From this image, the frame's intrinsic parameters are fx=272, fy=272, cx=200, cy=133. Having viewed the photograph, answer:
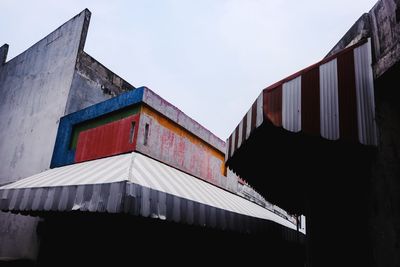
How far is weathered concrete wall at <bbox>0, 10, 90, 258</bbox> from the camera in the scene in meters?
7.44

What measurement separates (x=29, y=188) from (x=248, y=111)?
405 centimetres

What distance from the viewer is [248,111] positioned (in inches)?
137

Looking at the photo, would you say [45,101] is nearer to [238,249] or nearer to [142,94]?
[142,94]

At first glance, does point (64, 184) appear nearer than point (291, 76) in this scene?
No

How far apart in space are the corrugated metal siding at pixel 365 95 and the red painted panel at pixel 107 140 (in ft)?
14.4

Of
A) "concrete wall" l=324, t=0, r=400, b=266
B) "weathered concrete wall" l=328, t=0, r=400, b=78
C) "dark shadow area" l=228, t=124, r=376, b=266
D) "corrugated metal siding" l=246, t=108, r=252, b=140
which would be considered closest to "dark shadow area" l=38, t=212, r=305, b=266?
"dark shadow area" l=228, t=124, r=376, b=266

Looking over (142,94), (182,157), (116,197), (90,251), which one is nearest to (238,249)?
(182,157)

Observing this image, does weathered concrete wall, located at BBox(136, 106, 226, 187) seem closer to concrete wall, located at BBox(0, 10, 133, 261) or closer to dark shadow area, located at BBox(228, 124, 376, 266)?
dark shadow area, located at BBox(228, 124, 376, 266)

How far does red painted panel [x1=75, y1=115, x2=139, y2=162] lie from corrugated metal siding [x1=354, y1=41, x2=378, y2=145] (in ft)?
14.4

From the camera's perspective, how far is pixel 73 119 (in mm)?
7500

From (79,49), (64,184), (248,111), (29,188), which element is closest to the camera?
(248,111)

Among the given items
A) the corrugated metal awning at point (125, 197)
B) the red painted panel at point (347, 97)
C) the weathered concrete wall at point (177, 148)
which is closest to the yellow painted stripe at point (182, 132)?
the weathered concrete wall at point (177, 148)

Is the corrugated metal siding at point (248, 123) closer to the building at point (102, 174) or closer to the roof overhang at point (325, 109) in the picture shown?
the roof overhang at point (325, 109)

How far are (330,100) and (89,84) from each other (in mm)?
7854
